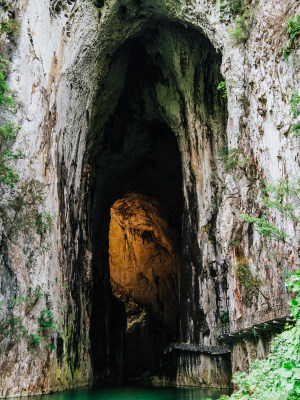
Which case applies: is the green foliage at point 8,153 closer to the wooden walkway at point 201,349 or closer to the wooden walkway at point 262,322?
the wooden walkway at point 262,322

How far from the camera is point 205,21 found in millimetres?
16688

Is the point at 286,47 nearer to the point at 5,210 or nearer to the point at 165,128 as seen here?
the point at 5,210

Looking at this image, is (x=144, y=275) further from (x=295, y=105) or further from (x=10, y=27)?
(x=295, y=105)

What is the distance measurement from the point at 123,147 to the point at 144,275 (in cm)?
1271

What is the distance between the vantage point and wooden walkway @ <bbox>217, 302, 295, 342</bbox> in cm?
951

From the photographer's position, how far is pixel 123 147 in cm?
2452

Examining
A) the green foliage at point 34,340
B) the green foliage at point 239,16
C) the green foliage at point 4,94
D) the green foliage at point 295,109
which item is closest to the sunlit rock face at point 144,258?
the green foliage at point 239,16

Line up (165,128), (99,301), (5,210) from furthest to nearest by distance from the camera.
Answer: (165,128) → (99,301) → (5,210)

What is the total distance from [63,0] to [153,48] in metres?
5.25

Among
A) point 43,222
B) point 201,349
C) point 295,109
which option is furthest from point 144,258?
point 295,109

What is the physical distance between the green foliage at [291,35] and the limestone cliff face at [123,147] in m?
0.31

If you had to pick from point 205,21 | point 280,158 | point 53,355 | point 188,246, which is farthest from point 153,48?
point 53,355

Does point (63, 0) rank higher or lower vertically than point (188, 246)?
higher

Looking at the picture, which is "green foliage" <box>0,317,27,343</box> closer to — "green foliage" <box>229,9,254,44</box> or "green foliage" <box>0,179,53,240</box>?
"green foliage" <box>0,179,53,240</box>
